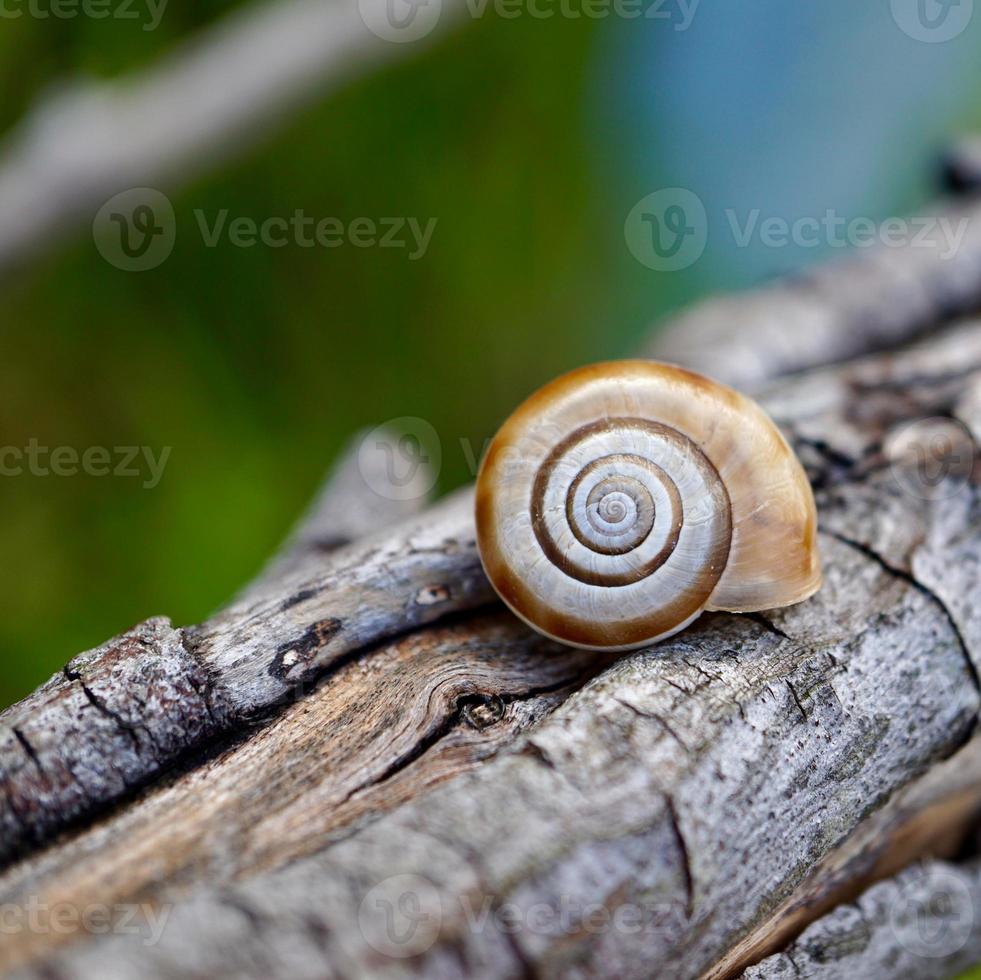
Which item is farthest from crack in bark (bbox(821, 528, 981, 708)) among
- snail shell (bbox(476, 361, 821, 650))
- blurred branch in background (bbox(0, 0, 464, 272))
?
blurred branch in background (bbox(0, 0, 464, 272))

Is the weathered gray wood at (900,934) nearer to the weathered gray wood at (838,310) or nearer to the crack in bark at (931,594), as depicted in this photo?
the crack in bark at (931,594)

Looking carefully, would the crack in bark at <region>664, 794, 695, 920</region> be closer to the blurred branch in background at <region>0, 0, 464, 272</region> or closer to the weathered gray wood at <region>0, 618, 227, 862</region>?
the weathered gray wood at <region>0, 618, 227, 862</region>

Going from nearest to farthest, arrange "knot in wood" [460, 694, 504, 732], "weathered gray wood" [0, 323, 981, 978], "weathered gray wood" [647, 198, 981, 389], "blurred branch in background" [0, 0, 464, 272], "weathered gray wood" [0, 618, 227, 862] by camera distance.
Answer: "weathered gray wood" [0, 323, 981, 978], "weathered gray wood" [0, 618, 227, 862], "knot in wood" [460, 694, 504, 732], "weathered gray wood" [647, 198, 981, 389], "blurred branch in background" [0, 0, 464, 272]

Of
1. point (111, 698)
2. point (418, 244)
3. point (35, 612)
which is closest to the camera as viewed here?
point (111, 698)

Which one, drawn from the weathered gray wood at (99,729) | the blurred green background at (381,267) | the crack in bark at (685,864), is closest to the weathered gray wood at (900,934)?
the crack in bark at (685,864)

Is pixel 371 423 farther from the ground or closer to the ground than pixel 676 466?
farther from the ground

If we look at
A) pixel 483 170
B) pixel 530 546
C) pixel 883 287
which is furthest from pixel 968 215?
pixel 530 546

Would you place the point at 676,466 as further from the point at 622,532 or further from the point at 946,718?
the point at 946,718
